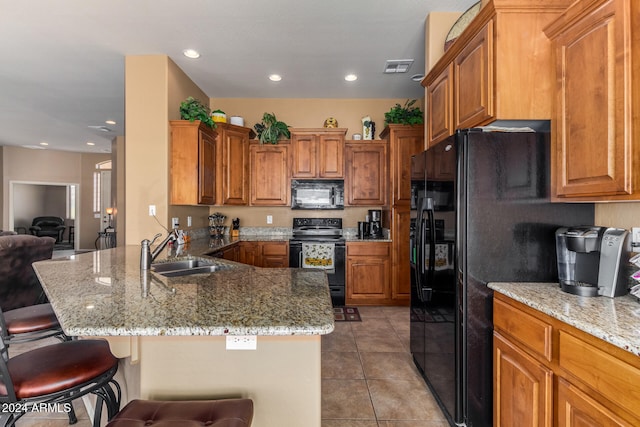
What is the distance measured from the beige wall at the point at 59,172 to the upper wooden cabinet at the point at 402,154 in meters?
8.73

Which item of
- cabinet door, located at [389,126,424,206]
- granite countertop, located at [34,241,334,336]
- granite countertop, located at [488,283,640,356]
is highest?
cabinet door, located at [389,126,424,206]

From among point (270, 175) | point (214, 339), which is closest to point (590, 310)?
point (214, 339)

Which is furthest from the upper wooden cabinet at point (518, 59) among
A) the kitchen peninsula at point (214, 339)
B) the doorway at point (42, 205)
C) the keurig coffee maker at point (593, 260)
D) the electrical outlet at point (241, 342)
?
the doorway at point (42, 205)

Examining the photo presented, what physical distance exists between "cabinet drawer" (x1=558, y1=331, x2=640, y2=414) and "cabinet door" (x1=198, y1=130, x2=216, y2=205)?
333cm

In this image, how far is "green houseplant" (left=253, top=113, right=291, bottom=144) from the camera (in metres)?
4.31

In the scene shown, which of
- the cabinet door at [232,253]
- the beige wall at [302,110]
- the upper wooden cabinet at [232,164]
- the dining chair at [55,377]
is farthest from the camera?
the beige wall at [302,110]

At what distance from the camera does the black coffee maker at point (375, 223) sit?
4.51 metres

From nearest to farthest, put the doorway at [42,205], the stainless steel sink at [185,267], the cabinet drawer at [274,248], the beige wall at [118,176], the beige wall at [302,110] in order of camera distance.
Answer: the stainless steel sink at [185,267], the cabinet drawer at [274,248], the beige wall at [302,110], the beige wall at [118,176], the doorway at [42,205]

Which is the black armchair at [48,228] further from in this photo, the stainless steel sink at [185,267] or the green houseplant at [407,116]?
the green houseplant at [407,116]

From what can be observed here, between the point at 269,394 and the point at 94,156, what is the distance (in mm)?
10201

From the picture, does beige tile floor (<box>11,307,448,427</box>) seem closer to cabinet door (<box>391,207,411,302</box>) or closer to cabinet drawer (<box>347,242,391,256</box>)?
cabinet door (<box>391,207,411,302</box>)

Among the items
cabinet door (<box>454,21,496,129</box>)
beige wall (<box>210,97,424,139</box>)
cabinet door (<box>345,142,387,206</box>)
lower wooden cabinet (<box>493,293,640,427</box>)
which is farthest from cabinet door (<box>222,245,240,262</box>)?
lower wooden cabinet (<box>493,293,640,427</box>)

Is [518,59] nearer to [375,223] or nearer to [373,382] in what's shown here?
[373,382]

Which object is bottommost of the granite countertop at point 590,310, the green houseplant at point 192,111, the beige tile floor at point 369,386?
the beige tile floor at point 369,386
